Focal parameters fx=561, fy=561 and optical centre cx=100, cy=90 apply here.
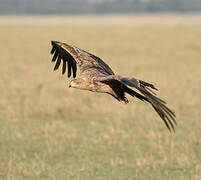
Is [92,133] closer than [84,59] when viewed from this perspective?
No

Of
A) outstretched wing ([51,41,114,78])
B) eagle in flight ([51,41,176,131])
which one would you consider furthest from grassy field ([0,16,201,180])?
outstretched wing ([51,41,114,78])

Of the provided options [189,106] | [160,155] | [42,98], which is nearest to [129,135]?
[160,155]

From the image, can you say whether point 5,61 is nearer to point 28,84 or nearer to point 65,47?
point 28,84

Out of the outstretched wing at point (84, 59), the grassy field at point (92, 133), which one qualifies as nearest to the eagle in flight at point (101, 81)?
the outstretched wing at point (84, 59)

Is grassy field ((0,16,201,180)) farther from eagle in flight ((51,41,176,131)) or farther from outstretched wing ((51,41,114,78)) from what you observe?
outstretched wing ((51,41,114,78))

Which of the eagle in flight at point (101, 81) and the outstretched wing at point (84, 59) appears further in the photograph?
the outstretched wing at point (84, 59)

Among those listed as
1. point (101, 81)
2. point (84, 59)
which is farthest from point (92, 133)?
point (101, 81)

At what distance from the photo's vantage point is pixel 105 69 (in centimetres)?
757

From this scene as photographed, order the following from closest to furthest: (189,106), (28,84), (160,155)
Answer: (160,155) < (189,106) < (28,84)

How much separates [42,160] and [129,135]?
6.70 feet

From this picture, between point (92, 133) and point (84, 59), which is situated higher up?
point (84, 59)

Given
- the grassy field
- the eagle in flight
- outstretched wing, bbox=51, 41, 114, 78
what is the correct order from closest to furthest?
1. the eagle in flight
2. outstretched wing, bbox=51, 41, 114, 78
3. the grassy field

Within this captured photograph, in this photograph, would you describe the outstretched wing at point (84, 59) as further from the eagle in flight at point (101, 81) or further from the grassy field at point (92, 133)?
the grassy field at point (92, 133)

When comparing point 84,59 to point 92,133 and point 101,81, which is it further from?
point 92,133
